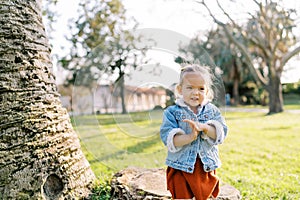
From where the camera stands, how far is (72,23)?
55.0ft

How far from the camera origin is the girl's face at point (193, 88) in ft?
7.11

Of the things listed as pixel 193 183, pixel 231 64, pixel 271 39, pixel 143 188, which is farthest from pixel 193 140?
pixel 231 64

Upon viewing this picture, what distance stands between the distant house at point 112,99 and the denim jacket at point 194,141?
2726 millimetres

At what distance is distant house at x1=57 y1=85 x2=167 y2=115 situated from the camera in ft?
17.9

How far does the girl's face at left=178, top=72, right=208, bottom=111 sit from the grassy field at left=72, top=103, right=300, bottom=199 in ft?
6.28

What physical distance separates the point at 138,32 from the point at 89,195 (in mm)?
2516

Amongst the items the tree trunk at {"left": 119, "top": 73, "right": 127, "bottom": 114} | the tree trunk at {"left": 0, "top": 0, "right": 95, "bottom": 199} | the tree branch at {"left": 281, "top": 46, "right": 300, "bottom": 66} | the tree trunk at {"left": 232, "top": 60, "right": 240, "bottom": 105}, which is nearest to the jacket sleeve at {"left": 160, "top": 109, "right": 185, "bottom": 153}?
the tree trunk at {"left": 0, "top": 0, "right": 95, "bottom": 199}

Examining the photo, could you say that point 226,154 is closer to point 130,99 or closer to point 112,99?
point 130,99

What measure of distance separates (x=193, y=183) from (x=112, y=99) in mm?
4392

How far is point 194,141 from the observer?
87.0 inches

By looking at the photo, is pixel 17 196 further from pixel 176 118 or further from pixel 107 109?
pixel 107 109

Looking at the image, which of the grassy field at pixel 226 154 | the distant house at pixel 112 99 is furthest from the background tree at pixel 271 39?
the distant house at pixel 112 99

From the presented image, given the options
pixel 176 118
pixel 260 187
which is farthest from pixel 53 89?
pixel 260 187

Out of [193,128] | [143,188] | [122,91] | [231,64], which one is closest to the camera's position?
[193,128]
